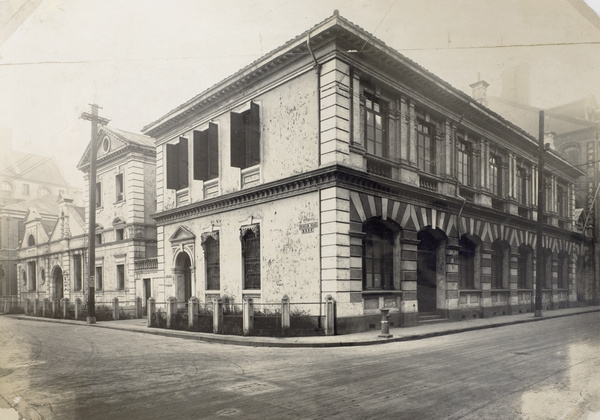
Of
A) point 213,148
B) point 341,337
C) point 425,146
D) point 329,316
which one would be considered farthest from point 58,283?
point 425,146

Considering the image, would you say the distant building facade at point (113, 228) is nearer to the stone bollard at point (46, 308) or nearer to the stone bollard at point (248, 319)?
the stone bollard at point (46, 308)

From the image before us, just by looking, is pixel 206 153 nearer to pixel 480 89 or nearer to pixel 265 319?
pixel 265 319

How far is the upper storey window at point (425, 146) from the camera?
17938 mm

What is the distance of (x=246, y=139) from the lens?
1753 cm

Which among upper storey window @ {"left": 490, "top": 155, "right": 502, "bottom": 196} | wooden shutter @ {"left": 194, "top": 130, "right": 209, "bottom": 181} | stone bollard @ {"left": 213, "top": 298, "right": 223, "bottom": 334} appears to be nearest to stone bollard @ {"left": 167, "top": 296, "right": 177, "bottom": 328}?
stone bollard @ {"left": 213, "top": 298, "right": 223, "bottom": 334}

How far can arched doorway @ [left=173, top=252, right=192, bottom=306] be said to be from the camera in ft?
69.3

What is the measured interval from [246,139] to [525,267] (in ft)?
53.5

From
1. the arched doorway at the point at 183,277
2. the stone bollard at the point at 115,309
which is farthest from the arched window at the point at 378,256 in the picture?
the stone bollard at the point at 115,309

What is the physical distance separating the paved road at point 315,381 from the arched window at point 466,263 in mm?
7266

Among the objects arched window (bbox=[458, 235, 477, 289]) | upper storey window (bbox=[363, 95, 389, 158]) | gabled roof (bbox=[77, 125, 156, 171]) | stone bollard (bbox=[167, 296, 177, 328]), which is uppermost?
gabled roof (bbox=[77, 125, 156, 171])

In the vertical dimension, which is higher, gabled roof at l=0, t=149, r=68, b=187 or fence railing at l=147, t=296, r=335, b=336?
gabled roof at l=0, t=149, r=68, b=187

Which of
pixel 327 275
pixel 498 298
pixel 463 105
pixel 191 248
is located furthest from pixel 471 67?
pixel 498 298

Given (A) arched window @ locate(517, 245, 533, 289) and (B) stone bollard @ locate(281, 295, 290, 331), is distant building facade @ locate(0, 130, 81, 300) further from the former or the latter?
(A) arched window @ locate(517, 245, 533, 289)

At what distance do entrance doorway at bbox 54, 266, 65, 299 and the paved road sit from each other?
2251cm
